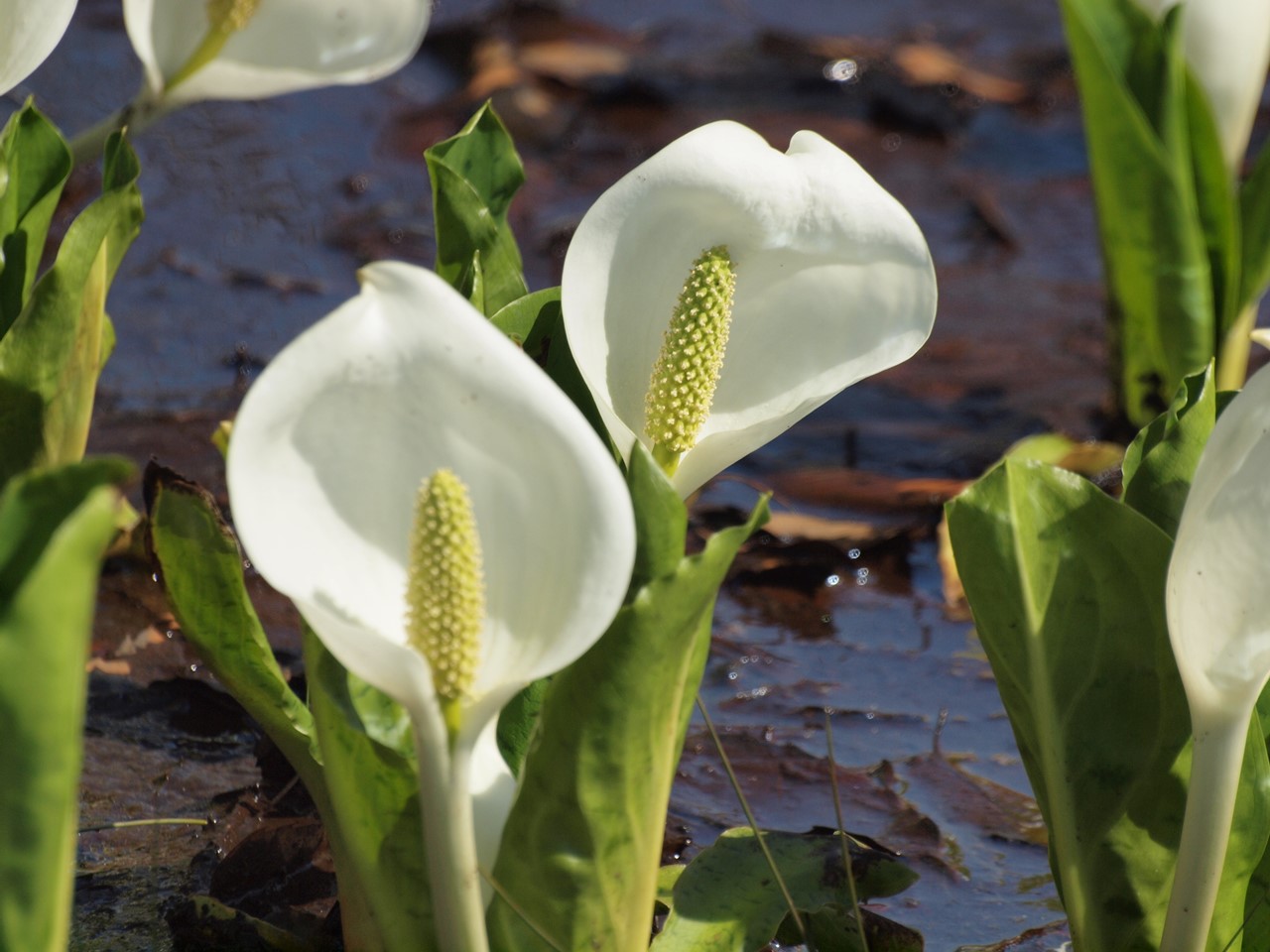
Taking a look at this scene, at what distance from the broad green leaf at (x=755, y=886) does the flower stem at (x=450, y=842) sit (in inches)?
5.9

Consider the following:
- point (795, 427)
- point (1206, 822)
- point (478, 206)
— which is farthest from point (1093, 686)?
point (795, 427)

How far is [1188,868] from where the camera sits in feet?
2.72

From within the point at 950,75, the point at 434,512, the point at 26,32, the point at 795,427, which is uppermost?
the point at 26,32

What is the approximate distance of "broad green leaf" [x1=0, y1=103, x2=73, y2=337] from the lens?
1047mm

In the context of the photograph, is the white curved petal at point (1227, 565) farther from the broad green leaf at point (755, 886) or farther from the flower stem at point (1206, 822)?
the broad green leaf at point (755, 886)

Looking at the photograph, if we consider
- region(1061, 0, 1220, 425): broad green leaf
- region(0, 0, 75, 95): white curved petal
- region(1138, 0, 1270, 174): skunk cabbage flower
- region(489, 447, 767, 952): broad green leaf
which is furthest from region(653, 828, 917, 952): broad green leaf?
region(1138, 0, 1270, 174): skunk cabbage flower

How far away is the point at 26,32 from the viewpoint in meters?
1.01

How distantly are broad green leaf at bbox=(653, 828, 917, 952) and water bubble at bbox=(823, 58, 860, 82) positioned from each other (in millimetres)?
2458

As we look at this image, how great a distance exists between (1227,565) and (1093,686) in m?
0.14

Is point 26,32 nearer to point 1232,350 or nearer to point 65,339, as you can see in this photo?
point 65,339

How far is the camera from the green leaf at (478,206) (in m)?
0.94

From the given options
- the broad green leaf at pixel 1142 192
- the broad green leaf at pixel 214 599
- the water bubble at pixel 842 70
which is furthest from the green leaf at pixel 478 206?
the water bubble at pixel 842 70

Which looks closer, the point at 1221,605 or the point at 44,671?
the point at 44,671

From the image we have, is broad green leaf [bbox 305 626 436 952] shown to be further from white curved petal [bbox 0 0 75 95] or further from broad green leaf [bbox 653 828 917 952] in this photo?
white curved petal [bbox 0 0 75 95]
